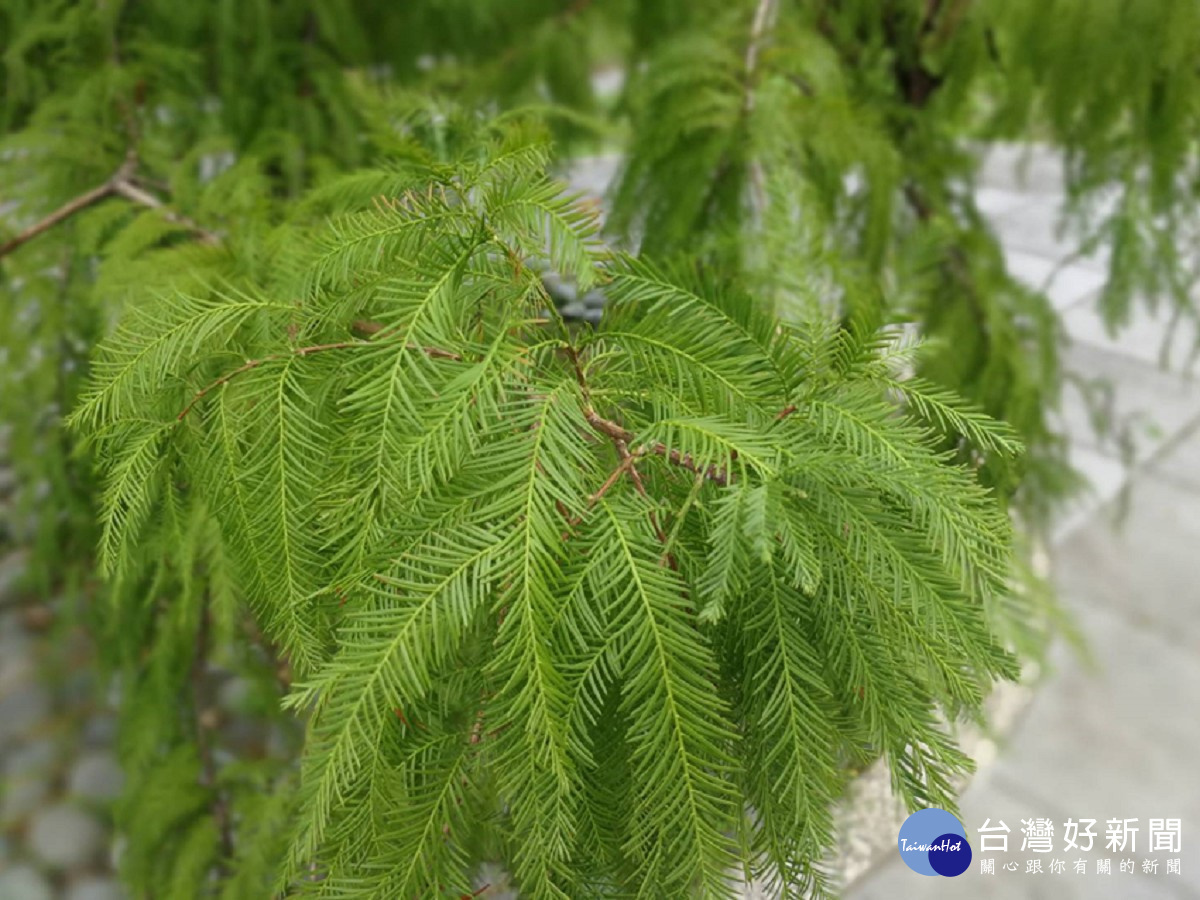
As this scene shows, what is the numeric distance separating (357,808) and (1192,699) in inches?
77.4

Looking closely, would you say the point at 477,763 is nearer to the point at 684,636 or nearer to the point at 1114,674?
the point at 684,636

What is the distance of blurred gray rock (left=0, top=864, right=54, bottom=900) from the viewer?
1.67 metres

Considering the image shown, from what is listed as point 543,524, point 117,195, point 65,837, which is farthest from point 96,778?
point 543,524

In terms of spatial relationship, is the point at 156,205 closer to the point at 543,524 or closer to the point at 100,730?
the point at 543,524

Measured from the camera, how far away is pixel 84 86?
1.10m

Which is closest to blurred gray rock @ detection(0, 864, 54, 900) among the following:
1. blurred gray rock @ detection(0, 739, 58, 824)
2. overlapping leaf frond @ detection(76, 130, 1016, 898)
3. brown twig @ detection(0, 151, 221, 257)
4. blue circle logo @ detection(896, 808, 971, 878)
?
blurred gray rock @ detection(0, 739, 58, 824)

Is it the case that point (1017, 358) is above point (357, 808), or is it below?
below

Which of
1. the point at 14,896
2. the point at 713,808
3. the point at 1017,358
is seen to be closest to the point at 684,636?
the point at 713,808

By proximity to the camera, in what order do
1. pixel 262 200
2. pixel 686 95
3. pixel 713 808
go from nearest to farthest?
pixel 713 808 < pixel 262 200 < pixel 686 95

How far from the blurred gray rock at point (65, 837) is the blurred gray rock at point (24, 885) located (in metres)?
0.03

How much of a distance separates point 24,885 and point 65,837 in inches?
3.7

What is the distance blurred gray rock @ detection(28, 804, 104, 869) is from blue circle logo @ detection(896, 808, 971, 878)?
1650mm

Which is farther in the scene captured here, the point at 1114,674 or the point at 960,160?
the point at 1114,674

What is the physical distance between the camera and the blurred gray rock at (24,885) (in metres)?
1.67
